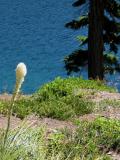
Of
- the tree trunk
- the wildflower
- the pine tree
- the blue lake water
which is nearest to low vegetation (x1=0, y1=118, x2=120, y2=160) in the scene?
the wildflower

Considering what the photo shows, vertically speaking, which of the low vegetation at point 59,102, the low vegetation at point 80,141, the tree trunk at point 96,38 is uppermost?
the tree trunk at point 96,38

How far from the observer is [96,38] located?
2177 cm

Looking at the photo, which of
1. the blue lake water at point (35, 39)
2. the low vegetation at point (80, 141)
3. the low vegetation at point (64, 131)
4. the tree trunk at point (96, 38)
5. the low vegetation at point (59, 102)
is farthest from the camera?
the blue lake water at point (35, 39)

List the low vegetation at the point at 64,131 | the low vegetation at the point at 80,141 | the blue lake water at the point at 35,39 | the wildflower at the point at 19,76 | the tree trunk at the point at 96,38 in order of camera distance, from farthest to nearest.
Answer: the blue lake water at the point at 35,39
the tree trunk at the point at 96,38
the low vegetation at the point at 80,141
the low vegetation at the point at 64,131
the wildflower at the point at 19,76

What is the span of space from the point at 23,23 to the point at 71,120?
36368mm

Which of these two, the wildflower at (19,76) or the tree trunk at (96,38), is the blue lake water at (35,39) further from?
the wildflower at (19,76)

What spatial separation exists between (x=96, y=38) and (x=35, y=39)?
19967 millimetres

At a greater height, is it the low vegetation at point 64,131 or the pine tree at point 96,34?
the pine tree at point 96,34

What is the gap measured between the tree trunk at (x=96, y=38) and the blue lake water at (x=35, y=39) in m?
6.06

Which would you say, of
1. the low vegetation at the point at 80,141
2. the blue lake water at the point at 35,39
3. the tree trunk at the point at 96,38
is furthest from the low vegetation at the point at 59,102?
the blue lake water at the point at 35,39

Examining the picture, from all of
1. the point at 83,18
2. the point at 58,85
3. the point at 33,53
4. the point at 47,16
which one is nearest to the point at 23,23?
the point at 47,16

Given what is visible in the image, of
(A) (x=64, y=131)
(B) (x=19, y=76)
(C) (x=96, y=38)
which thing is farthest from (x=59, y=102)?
(C) (x=96, y=38)

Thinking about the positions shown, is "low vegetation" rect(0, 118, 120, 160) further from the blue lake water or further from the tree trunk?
the blue lake water

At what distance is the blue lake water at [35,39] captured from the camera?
107 feet
